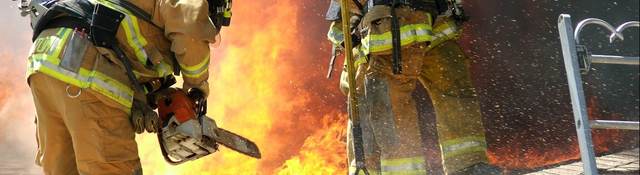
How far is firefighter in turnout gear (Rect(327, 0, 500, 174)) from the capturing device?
433 centimetres

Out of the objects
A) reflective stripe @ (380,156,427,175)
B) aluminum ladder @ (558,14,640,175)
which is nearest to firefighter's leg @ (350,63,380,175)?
reflective stripe @ (380,156,427,175)

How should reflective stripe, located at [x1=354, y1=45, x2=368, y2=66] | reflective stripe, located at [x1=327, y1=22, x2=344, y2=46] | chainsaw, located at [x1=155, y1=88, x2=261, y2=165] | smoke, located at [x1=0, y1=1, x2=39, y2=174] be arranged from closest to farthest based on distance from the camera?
chainsaw, located at [x1=155, y1=88, x2=261, y2=165] → reflective stripe, located at [x1=354, y1=45, x2=368, y2=66] → reflective stripe, located at [x1=327, y1=22, x2=344, y2=46] → smoke, located at [x1=0, y1=1, x2=39, y2=174]

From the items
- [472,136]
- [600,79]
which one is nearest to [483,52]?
[600,79]

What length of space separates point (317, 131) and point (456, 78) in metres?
1.96

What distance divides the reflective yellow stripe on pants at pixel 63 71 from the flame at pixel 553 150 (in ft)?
9.03

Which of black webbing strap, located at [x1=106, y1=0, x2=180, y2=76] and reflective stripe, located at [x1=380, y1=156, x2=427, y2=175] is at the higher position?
black webbing strap, located at [x1=106, y1=0, x2=180, y2=76]

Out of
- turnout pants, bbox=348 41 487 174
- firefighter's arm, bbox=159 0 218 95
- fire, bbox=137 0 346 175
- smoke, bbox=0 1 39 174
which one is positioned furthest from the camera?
smoke, bbox=0 1 39 174

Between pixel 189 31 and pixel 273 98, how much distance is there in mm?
2848

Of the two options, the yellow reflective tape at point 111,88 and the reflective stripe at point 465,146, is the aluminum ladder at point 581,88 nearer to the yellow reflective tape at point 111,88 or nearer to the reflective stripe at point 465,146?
the reflective stripe at point 465,146

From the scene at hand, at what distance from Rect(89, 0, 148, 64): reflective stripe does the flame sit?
8.63 ft

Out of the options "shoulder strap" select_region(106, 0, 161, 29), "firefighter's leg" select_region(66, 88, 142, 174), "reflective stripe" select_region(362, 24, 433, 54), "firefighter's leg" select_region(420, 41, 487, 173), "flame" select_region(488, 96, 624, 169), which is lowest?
"flame" select_region(488, 96, 624, 169)

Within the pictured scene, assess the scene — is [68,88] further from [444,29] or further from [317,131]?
[317,131]

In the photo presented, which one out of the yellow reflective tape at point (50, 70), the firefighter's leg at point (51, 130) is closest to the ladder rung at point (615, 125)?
the yellow reflective tape at point (50, 70)

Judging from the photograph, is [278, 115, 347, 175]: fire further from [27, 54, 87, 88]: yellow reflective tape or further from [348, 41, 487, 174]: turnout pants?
[27, 54, 87, 88]: yellow reflective tape
